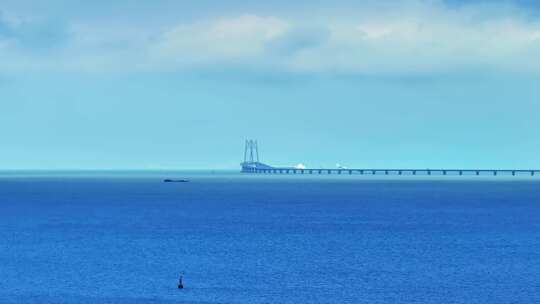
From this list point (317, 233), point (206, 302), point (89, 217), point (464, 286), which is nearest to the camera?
point (206, 302)

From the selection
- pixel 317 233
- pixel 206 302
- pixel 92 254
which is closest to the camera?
pixel 206 302

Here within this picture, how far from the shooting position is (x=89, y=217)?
9644 cm

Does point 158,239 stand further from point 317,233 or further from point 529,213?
point 529,213

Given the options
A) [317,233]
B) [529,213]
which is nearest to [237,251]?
[317,233]

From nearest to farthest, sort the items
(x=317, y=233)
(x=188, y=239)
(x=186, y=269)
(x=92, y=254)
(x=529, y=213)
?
1. (x=186, y=269)
2. (x=92, y=254)
3. (x=188, y=239)
4. (x=317, y=233)
5. (x=529, y=213)

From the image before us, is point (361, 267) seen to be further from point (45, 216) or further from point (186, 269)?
point (45, 216)

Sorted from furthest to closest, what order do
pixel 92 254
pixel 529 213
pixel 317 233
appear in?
pixel 529 213 < pixel 317 233 < pixel 92 254

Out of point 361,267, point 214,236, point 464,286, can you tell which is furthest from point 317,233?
point 464,286

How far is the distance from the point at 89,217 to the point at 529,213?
5232 centimetres

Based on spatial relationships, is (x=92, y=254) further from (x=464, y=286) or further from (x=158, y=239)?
(x=464, y=286)

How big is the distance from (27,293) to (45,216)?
57172 millimetres

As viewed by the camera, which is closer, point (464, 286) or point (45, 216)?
point (464, 286)

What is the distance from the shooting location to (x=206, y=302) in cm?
4019

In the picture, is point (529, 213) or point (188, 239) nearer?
point (188, 239)
